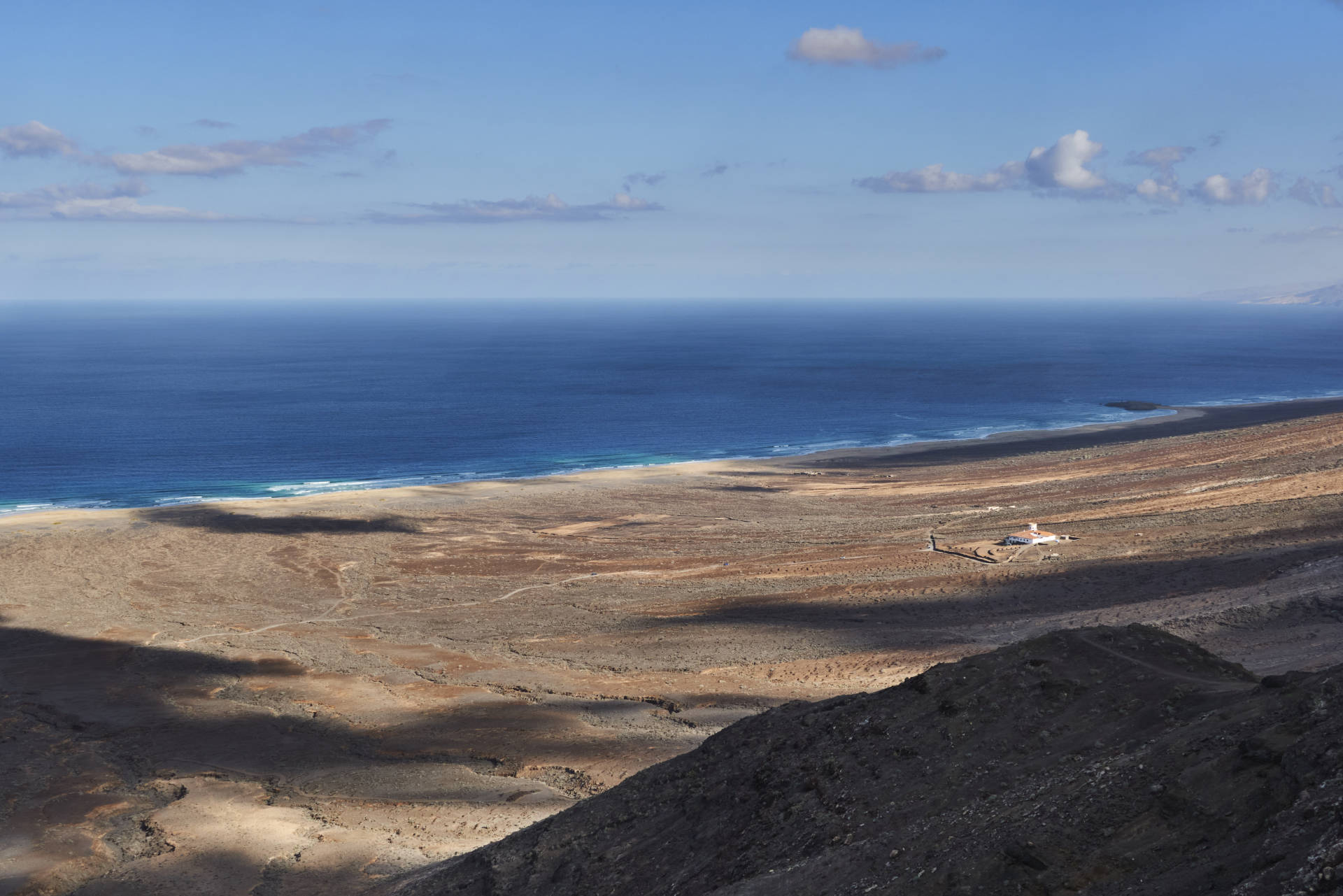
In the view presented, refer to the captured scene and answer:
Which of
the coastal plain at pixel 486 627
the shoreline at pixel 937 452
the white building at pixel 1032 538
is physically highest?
the shoreline at pixel 937 452

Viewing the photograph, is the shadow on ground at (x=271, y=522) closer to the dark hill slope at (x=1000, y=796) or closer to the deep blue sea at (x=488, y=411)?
the deep blue sea at (x=488, y=411)

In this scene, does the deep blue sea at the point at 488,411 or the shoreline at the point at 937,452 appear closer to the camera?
the shoreline at the point at 937,452

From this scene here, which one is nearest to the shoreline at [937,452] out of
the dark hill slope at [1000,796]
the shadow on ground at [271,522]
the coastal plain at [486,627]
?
the shadow on ground at [271,522]

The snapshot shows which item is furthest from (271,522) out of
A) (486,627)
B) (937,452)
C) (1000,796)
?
(937,452)

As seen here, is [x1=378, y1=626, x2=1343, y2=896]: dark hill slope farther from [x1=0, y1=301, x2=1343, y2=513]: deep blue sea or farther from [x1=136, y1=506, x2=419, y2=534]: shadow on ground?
[x1=0, y1=301, x2=1343, y2=513]: deep blue sea

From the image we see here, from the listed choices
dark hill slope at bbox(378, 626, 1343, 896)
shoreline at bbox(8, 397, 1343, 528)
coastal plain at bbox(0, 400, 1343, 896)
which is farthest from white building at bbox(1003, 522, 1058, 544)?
shoreline at bbox(8, 397, 1343, 528)

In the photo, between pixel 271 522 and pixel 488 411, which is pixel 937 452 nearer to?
pixel 488 411
